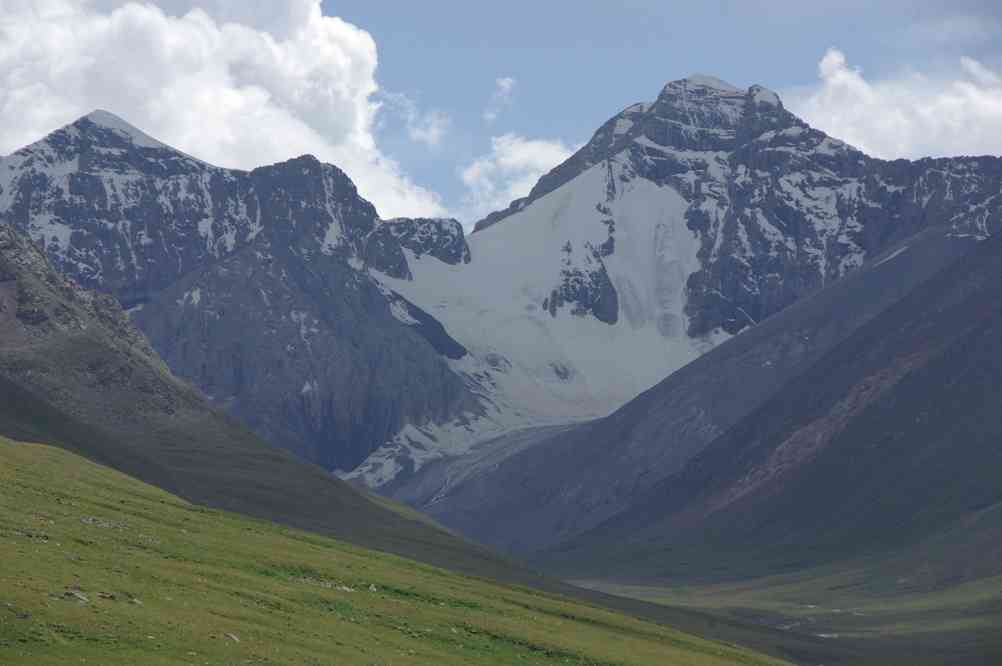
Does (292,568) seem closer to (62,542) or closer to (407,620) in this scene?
(407,620)

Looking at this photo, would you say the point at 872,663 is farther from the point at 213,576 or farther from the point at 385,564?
the point at 213,576

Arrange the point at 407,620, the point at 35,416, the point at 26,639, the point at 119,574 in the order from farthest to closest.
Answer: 1. the point at 35,416
2. the point at 407,620
3. the point at 119,574
4. the point at 26,639

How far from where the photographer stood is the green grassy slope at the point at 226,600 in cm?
6769

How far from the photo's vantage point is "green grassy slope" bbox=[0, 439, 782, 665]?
2665 inches

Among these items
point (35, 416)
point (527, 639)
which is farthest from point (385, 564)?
point (35, 416)

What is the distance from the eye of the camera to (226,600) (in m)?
79.6

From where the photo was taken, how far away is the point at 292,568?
96.6 metres

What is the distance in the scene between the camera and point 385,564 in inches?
4656

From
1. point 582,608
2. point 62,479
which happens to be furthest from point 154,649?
point 582,608

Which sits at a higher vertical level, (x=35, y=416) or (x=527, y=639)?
(x=35, y=416)

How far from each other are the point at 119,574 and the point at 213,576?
8388 millimetres

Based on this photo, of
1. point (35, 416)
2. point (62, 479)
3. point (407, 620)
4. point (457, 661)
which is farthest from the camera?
point (35, 416)

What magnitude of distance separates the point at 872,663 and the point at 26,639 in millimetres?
146878

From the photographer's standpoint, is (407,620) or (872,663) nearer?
(407,620)
